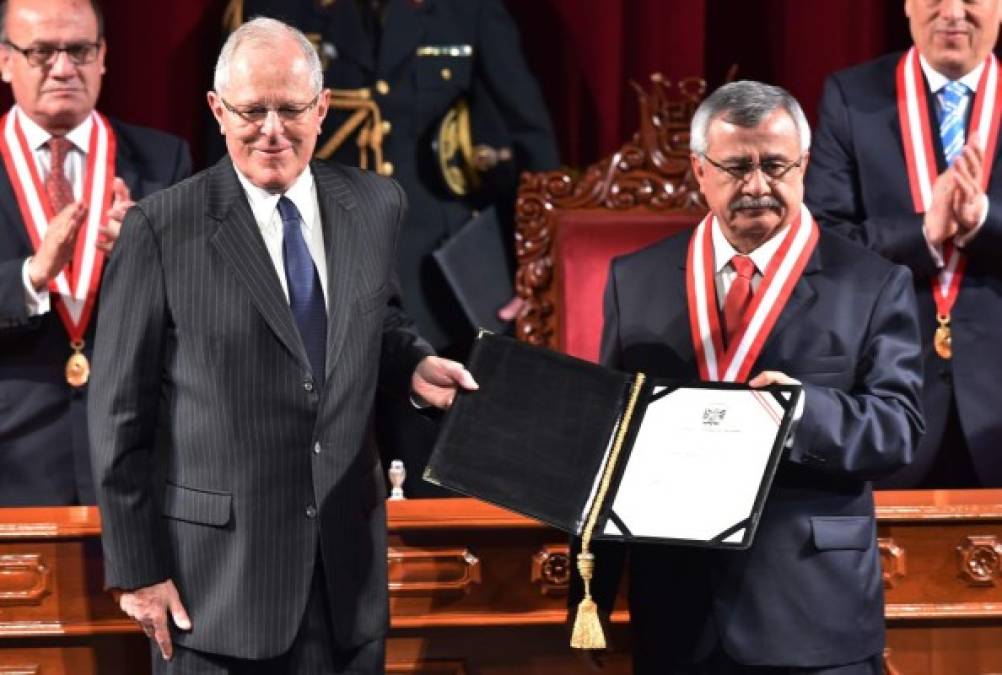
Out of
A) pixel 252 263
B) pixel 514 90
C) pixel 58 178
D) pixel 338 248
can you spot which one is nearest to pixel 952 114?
pixel 514 90

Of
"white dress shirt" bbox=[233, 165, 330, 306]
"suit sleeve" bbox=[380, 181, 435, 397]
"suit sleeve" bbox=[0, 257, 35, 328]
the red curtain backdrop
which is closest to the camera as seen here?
"white dress shirt" bbox=[233, 165, 330, 306]

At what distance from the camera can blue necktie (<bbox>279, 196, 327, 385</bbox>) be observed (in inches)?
97.7

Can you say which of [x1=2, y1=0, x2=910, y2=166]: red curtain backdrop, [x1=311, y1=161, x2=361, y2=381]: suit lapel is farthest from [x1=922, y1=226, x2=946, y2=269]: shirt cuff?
[x1=311, y1=161, x2=361, y2=381]: suit lapel

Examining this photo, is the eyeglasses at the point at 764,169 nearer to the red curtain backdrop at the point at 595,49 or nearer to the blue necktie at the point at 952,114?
the blue necktie at the point at 952,114

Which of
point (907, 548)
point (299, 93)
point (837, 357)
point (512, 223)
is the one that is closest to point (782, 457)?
point (837, 357)

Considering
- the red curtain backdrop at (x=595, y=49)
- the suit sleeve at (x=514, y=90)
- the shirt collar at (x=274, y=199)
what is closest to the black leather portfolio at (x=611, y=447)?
the shirt collar at (x=274, y=199)

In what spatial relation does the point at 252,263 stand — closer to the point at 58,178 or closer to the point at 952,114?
the point at 58,178

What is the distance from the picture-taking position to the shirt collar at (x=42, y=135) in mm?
3379

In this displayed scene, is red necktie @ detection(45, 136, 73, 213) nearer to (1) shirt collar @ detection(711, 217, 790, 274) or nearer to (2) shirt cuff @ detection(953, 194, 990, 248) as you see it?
(1) shirt collar @ detection(711, 217, 790, 274)

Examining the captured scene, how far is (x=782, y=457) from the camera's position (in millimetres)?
2512

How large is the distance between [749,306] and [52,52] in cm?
151

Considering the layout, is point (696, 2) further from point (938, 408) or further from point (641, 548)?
point (641, 548)

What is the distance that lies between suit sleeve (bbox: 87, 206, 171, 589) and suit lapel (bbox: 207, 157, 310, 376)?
96 mm

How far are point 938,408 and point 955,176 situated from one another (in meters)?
0.45
